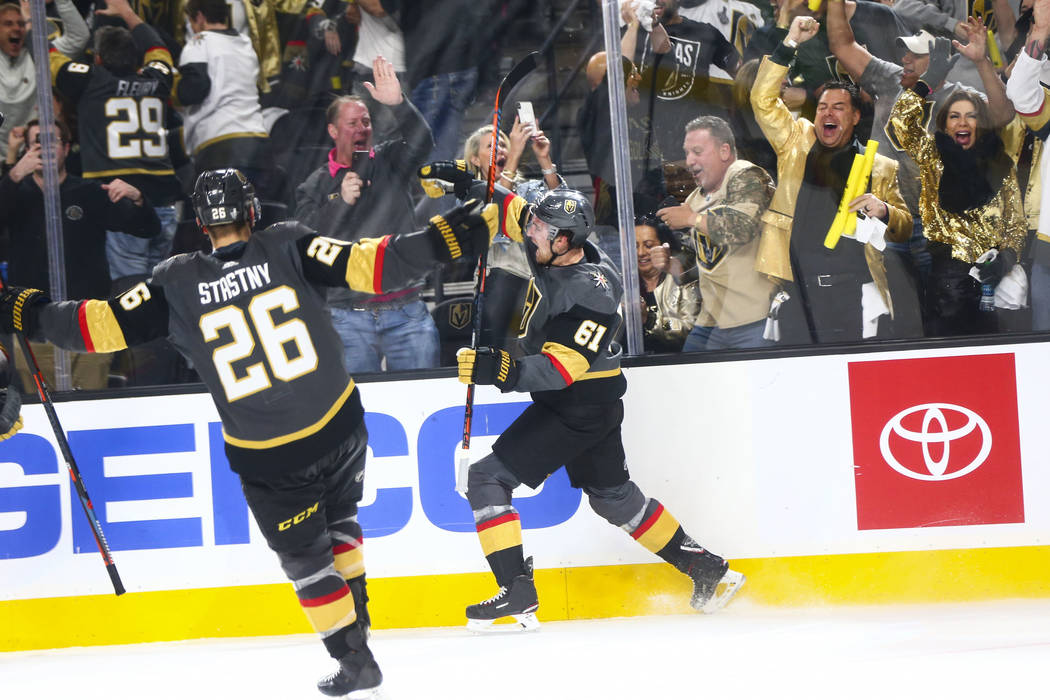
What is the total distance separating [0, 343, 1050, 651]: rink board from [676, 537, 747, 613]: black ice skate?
0.46ft

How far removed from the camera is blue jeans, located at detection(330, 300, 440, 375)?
11.7ft

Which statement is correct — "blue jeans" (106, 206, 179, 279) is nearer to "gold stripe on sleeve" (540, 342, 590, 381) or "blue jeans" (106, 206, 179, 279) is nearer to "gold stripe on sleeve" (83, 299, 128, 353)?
"gold stripe on sleeve" (83, 299, 128, 353)

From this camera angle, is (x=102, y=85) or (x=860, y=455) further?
(x=102, y=85)

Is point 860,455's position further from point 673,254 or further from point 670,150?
point 670,150

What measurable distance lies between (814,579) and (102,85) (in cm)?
316

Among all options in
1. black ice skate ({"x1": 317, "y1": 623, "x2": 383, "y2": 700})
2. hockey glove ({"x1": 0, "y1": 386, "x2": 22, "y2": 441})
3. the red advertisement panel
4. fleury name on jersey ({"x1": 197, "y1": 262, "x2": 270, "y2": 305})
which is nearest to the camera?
fleury name on jersey ({"x1": 197, "y1": 262, "x2": 270, "y2": 305})

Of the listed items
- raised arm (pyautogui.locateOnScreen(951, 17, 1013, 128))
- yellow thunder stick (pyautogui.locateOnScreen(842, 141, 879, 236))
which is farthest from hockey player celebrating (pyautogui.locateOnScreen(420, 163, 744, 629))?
raised arm (pyautogui.locateOnScreen(951, 17, 1013, 128))

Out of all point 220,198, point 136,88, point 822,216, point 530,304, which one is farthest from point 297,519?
point 822,216

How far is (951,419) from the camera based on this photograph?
133 inches

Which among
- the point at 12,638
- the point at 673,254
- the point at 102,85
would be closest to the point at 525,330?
the point at 673,254

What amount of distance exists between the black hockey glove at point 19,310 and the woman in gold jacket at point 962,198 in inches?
113

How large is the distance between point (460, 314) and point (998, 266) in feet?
6.32

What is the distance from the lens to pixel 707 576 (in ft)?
10.7

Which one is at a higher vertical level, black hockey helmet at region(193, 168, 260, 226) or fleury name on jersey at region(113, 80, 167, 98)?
fleury name on jersey at region(113, 80, 167, 98)
